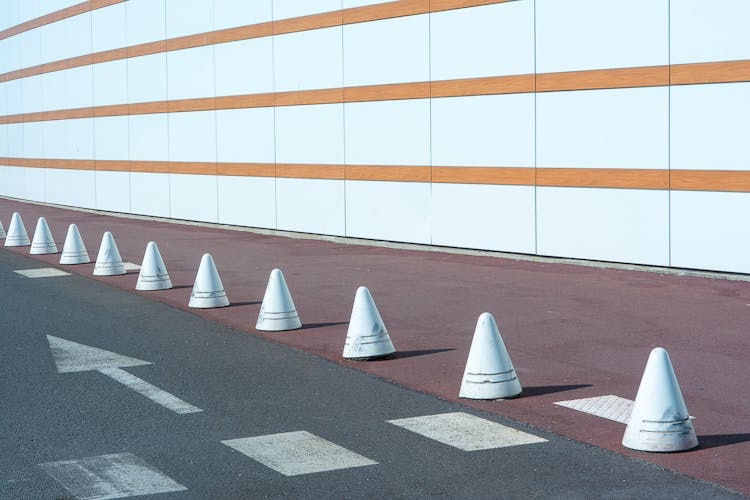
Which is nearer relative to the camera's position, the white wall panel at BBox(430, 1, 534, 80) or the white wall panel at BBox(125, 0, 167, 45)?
the white wall panel at BBox(430, 1, 534, 80)

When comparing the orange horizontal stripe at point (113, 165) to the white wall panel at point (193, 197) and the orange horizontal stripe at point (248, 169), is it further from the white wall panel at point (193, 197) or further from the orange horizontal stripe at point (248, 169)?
the orange horizontal stripe at point (248, 169)

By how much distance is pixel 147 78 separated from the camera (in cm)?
2916

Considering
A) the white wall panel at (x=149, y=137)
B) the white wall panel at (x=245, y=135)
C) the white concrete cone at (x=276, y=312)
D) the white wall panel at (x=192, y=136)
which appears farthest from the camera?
the white wall panel at (x=149, y=137)

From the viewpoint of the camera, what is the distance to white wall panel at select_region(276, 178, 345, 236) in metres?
21.8

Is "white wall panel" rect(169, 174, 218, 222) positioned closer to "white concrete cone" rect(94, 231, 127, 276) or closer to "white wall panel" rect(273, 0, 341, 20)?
"white wall panel" rect(273, 0, 341, 20)

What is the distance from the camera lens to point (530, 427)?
7469 mm

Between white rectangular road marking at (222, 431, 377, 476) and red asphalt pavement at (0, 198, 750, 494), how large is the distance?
A: 1.45m

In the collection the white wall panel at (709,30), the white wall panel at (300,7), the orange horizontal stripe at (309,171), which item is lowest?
the orange horizontal stripe at (309,171)

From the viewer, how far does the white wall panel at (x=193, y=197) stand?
2638 cm

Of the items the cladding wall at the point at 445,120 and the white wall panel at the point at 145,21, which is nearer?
the cladding wall at the point at 445,120

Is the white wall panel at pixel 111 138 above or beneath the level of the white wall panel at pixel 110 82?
beneath

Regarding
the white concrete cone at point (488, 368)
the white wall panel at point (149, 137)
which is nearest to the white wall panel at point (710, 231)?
the white concrete cone at point (488, 368)

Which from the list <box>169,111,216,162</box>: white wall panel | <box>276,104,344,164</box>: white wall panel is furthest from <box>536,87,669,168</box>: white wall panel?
<box>169,111,216,162</box>: white wall panel

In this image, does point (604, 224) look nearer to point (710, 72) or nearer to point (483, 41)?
point (710, 72)
